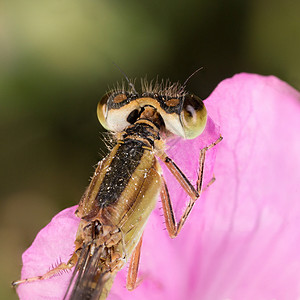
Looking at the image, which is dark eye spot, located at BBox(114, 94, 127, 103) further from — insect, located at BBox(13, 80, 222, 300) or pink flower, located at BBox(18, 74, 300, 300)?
pink flower, located at BBox(18, 74, 300, 300)

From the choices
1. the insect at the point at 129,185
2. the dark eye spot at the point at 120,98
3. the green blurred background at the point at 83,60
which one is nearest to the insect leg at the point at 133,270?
the insect at the point at 129,185

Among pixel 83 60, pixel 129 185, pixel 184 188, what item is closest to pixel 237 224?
pixel 184 188

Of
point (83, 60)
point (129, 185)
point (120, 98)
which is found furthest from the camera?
point (83, 60)

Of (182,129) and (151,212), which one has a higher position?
(182,129)

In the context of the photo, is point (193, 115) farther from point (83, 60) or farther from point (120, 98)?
point (83, 60)

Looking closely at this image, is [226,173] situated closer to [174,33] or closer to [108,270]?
[108,270]

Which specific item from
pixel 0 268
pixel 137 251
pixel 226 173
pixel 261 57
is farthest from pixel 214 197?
pixel 0 268

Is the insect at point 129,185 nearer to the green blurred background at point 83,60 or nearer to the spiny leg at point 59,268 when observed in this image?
the spiny leg at point 59,268
